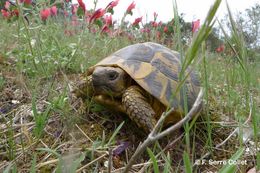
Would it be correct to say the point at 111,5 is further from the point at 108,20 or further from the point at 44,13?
the point at 44,13

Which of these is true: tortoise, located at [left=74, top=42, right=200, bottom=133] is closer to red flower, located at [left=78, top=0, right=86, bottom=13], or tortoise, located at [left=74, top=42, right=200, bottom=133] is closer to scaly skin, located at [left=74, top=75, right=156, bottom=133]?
scaly skin, located at [left=74, top=75, right=156, bottom=133]

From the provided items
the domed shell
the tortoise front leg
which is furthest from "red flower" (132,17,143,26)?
the tortoise front leg

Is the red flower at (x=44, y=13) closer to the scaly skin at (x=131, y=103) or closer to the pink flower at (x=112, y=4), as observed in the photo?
the pink flower at (x=112, y=4)

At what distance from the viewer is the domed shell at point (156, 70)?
1566 mm

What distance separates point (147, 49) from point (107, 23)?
3.89 feet

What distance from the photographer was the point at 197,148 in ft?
5.00

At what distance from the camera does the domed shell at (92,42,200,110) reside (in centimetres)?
157

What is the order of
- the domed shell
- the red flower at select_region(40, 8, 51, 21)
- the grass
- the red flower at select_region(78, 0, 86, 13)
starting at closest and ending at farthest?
the grass < the domed shell < the red flower at select_region(78, 0, 86, 13) < the red flower at select_region(40, 8, 51, 21)

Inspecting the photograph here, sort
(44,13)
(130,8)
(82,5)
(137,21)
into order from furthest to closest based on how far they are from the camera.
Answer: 1. (137,21)
2. (130,8)
3. (44,13)
4. (82,5)

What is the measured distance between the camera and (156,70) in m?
1.65

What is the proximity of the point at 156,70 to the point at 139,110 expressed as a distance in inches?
11.7

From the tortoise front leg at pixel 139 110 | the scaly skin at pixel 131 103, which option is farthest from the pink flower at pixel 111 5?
the tortoise front leg at pixel 139 110

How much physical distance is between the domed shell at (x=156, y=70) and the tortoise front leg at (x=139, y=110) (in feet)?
0.21

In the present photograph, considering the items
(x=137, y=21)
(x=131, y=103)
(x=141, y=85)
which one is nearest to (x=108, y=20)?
(x=137, y=21)
